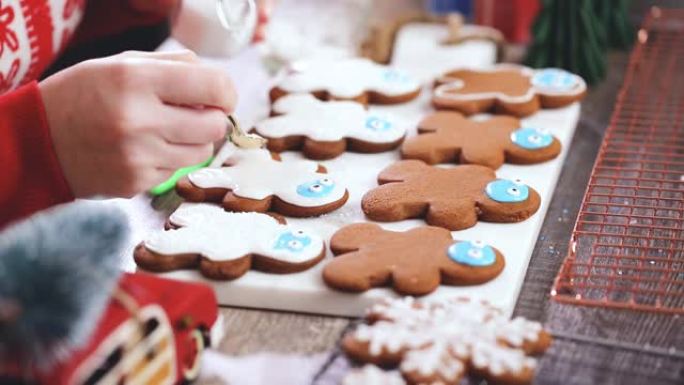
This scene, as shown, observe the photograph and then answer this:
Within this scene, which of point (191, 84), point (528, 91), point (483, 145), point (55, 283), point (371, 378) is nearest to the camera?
point (55, 283)

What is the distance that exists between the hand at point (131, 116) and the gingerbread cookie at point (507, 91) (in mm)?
359

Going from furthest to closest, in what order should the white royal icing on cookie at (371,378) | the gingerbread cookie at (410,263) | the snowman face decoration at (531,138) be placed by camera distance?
the snowman face decoration at (531,138) < the gingerbread cookie at (410,263) < the white royal icing on cookie at (371,378)

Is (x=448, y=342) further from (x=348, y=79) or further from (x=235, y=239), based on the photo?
(x=348, y=79)

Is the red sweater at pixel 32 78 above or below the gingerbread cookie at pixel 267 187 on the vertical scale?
above

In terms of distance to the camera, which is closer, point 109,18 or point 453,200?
point 453,200

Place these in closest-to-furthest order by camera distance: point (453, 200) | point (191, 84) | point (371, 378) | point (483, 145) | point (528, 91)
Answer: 1. point (371, 378)
2. point (191, 84)
3. point (453, 200)
4. point (483, 145)
5. point (528, 91)

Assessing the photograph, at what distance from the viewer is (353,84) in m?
1.03

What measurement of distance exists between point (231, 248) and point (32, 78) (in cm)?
39

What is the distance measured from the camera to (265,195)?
2.62 ft

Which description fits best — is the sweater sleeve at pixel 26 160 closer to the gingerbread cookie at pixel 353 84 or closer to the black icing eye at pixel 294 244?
the black icing eye at pixel 294 244

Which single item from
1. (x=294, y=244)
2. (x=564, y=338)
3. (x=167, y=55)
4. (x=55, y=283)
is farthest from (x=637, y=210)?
(x=55, y=283)

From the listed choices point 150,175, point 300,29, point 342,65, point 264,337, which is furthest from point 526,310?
point 300,29

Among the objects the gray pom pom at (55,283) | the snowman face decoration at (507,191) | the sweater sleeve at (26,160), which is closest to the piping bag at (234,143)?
the sweater sleeve at (26,160)

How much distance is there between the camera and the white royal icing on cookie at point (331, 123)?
91 cm
